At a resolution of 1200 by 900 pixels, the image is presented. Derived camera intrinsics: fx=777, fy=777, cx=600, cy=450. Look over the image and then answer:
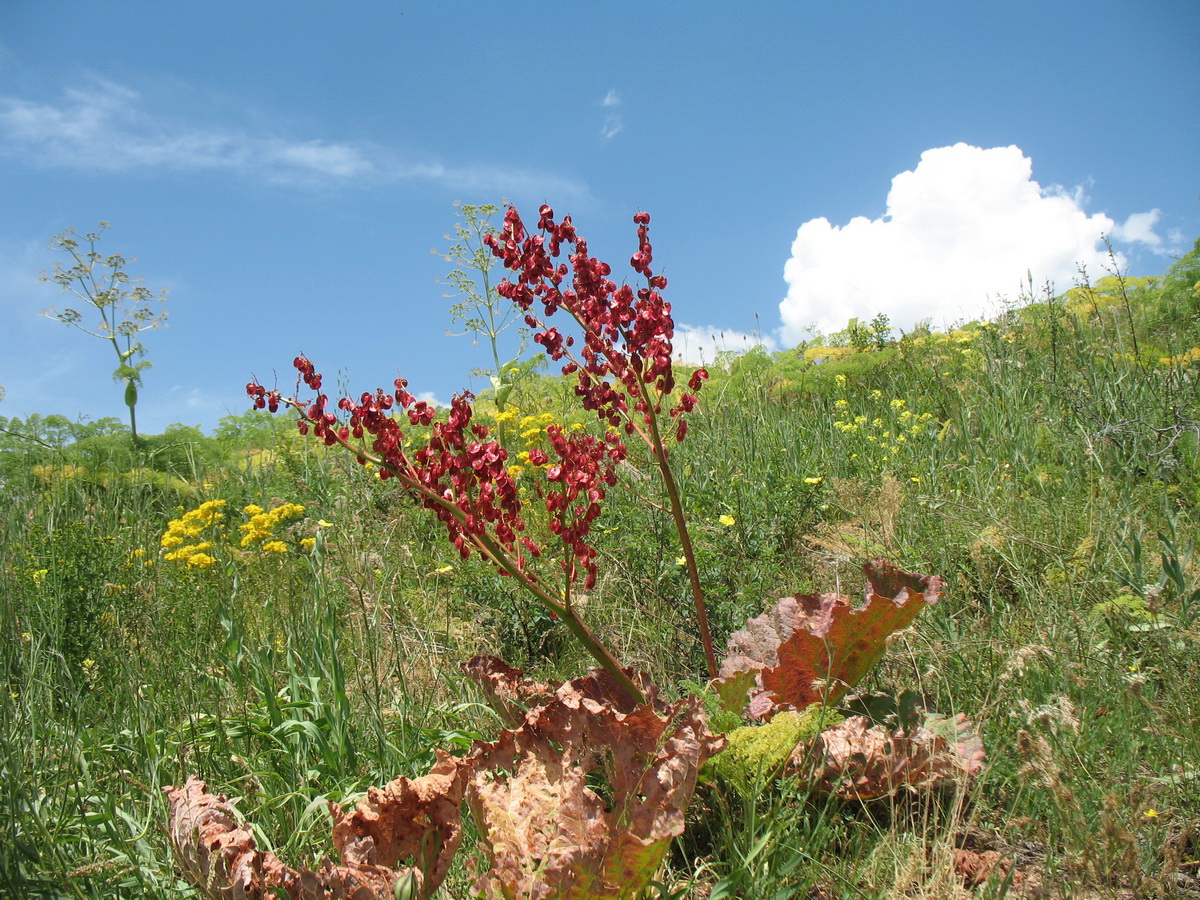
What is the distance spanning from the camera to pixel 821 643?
1740mm

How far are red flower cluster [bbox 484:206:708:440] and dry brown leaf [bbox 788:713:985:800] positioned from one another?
831 mm

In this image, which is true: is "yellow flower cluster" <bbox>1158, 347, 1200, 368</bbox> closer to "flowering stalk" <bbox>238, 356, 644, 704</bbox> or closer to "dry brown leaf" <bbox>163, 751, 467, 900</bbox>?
"flowering stalk" <bbox>238, 356, 644, 704</bbox>

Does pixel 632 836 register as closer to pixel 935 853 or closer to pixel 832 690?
pixel 935 853

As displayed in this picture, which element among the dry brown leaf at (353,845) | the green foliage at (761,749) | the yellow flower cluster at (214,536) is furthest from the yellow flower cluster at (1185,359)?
the yellow flower cluster at (214,536)

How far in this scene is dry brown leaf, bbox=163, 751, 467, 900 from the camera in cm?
130

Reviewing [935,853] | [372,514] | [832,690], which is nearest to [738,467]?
[372,514]

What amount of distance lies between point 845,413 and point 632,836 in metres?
4.61

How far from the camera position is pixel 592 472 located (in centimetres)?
183

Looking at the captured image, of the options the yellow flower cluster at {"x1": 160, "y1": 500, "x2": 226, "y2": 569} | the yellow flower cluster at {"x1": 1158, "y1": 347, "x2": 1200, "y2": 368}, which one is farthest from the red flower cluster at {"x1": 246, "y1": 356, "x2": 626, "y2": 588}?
the yellow flower cluster at {"x1": 1158, "y1": 347, "x2": 1200, "y2": 368}

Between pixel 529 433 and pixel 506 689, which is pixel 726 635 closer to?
pixel 506 689

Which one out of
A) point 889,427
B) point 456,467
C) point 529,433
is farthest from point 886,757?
point 889,427

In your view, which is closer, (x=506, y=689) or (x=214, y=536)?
(x=506, y=689)

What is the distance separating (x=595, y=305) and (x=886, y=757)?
118cm

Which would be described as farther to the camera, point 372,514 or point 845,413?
point 845,413
